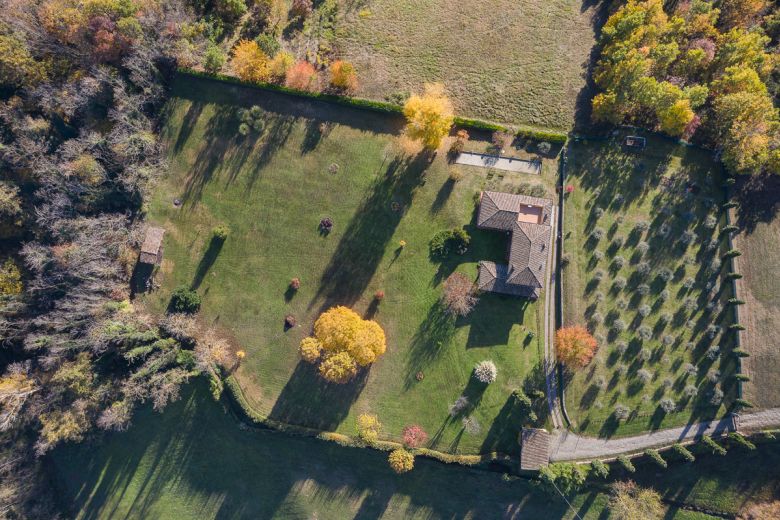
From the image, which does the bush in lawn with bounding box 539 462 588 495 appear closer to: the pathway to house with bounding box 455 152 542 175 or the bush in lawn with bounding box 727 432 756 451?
the bush in lawn with bounding box 727 432 756 451

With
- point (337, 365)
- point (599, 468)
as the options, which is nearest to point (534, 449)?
point (599, 468)

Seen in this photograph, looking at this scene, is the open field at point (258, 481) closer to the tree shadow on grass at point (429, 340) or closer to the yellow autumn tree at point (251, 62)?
the tree shadow on grass at point (429, 340)

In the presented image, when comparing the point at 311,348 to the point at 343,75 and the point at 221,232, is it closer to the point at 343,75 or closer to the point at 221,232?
the point at 221,232

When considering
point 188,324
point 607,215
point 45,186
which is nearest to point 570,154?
point 607,215

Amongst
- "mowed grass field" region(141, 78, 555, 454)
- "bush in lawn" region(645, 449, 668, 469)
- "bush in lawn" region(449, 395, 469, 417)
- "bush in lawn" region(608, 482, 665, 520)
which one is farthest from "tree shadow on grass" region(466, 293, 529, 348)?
"bush in lawn" region(608, 482, 665, 520)

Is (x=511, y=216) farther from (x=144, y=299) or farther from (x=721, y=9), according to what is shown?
(x=144, y=299)
